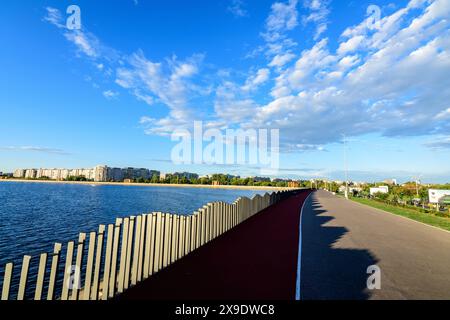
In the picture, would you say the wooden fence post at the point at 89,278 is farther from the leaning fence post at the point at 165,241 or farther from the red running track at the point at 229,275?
the leaning fence post at the point at 165,241

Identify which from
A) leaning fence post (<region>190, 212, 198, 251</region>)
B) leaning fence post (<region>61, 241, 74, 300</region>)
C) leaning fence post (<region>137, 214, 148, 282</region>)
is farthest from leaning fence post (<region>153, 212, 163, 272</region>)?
leaning fence post (<region>61, 241, 74, 300</region>)

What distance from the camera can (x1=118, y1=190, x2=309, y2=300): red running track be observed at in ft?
15.7

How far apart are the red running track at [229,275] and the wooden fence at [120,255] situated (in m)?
0.25

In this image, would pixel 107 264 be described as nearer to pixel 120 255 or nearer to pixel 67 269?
pixel 67 269

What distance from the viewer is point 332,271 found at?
6.40 meters

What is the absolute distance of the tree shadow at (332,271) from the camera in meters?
5.05

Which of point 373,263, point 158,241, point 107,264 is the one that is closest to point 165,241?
point 158,241

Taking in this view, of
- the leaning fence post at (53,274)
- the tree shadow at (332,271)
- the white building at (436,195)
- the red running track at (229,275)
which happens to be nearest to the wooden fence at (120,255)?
the leaning fence post at (53,274)

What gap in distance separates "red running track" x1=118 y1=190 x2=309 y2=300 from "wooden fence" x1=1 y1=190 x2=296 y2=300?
250mm

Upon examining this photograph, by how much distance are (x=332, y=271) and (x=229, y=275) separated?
2529 mm
